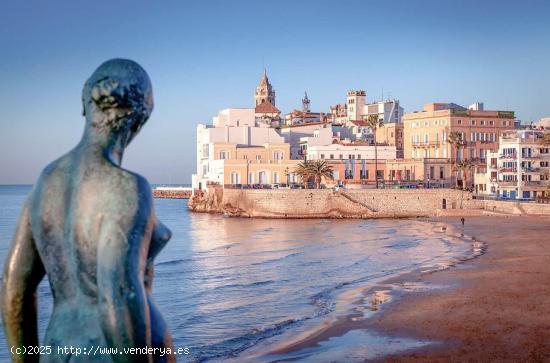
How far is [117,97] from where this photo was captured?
8.25 feet

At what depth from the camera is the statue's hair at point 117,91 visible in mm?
2500

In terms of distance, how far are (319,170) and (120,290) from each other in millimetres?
76942

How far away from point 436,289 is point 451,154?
62436mm

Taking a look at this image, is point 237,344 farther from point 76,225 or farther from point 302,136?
point 302,136

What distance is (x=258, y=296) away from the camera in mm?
26422

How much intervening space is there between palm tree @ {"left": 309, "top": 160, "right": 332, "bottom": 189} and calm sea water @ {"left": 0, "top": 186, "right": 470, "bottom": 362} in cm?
1502

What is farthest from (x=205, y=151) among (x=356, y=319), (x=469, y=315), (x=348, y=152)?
(x=469, y=315)

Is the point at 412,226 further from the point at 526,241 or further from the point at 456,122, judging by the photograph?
the point at 456,122

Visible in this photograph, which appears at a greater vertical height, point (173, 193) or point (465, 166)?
point (465, 166)

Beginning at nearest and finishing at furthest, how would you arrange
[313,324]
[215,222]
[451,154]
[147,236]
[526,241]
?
1. [147,236]
2. [313,324]
3. [526,241]
4. [215,222]
5. [451,154]

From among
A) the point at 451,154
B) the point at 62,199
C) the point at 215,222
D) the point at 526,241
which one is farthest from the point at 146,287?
the point at 451,154

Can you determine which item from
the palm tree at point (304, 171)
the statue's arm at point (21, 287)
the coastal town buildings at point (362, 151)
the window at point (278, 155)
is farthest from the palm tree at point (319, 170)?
the statue's arm at point (21, 287)

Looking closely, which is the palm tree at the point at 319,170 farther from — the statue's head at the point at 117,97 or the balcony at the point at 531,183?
the statue's head at the point at 117,97

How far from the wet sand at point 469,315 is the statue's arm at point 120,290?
1466 centimetres
